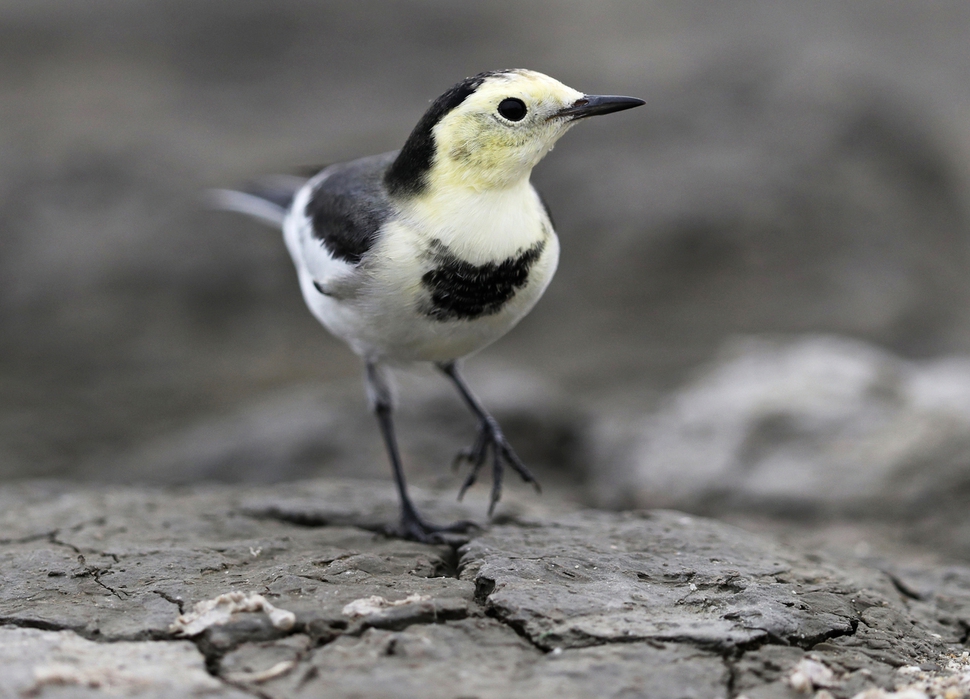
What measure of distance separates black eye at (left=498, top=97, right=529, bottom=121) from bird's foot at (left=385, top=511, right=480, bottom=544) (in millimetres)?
1758

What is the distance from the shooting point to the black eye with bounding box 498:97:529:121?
3951 mm

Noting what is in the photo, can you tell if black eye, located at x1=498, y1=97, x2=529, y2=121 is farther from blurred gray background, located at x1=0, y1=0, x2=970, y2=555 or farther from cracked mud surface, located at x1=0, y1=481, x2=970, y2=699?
cracked mud surface, located at x1=0, y1=481, x2=970, y2=699

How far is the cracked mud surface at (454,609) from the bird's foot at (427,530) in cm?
10

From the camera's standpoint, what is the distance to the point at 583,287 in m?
9.91

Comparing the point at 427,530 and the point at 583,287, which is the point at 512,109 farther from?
the point at 583,287

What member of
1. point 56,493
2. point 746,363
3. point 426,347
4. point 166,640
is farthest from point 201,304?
point 166,640

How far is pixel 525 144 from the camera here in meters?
3.99

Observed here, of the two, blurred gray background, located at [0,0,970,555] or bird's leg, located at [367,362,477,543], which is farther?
blurred gray background, located at [0,0,970,555]

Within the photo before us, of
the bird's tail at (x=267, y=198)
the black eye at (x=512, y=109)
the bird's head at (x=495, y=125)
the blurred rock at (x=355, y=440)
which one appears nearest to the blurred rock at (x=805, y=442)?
the blurred rock at (x=355, y=440)

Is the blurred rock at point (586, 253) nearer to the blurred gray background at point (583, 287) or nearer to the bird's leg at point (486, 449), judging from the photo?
the blurred gray background at point (583, 287)

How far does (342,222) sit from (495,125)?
30.5 inches

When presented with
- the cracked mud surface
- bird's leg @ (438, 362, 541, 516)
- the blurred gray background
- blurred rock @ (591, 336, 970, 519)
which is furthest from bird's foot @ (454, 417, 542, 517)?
blurred rock @ (591, 336, 970, 519)

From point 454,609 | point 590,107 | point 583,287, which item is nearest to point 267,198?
point 590,107

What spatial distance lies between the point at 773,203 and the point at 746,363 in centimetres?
335
